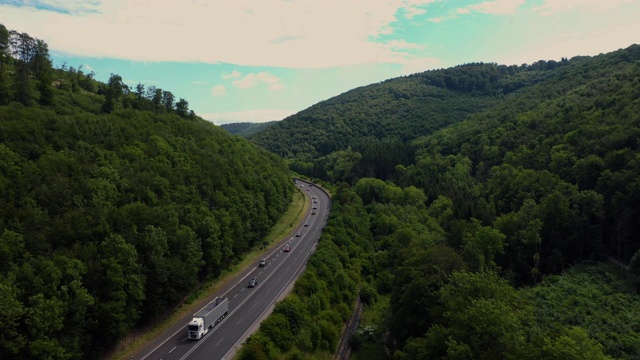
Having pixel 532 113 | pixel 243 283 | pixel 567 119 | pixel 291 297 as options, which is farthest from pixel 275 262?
pixel 532 113

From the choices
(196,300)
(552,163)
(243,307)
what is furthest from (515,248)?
(196,300)

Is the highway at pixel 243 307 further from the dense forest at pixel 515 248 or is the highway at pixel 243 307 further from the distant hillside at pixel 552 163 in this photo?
the distant hillside at pixel 552 163

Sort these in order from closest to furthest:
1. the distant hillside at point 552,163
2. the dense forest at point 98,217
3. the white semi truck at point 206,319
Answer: the dense forest at point 98,217
the white semi truck at point 206,319
the distant hillside at point 552,163

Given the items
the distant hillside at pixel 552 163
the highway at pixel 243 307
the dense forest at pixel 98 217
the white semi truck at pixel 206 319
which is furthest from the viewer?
the distant hillside at pixel 552 163

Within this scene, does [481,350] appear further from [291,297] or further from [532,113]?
[532,113]

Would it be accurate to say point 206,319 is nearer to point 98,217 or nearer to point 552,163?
point 98,217

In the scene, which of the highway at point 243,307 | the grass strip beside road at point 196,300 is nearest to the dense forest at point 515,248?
the highway at point 243,307
